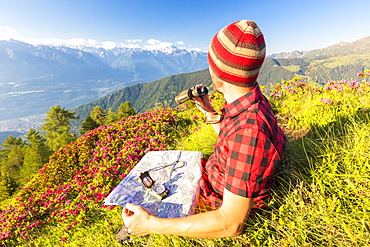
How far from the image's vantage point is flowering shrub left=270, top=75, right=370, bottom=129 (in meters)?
2.84

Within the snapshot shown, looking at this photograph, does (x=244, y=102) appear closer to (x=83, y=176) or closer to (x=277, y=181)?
(x=277, y=181)

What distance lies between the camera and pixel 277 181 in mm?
1669

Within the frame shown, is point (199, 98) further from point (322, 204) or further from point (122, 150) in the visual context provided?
point (122, 150)

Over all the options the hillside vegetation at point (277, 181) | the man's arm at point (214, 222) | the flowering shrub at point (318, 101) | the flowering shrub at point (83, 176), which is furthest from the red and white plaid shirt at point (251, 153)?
the flowering shrub at point (83, 176)

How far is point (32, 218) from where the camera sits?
14.1ft

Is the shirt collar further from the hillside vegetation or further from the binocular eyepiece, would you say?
the binocular eyepiece

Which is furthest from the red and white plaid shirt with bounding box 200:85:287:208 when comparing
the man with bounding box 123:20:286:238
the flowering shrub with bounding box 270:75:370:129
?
the flowering shrub with bounding box 270:75:370:129

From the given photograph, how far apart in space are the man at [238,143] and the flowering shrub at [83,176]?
2.70 meters

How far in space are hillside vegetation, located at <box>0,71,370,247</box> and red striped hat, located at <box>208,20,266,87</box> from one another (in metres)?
1.08

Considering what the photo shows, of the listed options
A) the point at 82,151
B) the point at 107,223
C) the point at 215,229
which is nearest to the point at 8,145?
the point at 82,151

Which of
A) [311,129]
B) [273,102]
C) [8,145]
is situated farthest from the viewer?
[8,145]

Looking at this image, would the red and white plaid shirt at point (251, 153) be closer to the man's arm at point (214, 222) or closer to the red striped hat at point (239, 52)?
the man's arm at point (214, 222)

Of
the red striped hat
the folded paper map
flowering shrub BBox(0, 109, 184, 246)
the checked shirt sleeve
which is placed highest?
the red striped hat

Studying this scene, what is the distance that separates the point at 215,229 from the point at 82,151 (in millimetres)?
5729
